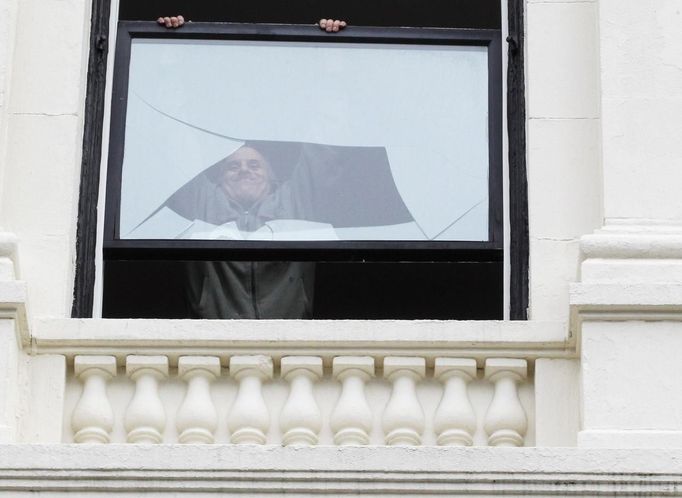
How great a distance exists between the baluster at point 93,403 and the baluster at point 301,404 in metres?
0.80

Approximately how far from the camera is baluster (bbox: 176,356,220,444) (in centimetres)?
1238

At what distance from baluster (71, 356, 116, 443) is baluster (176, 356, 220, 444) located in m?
0.33

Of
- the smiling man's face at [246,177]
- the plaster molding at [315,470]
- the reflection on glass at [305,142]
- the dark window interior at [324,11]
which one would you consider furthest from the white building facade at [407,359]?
the dark window interior at [324,11]

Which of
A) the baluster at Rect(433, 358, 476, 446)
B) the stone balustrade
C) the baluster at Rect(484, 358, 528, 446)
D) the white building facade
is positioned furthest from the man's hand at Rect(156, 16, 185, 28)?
the baluster at Rect(484, 358, 528, 446)

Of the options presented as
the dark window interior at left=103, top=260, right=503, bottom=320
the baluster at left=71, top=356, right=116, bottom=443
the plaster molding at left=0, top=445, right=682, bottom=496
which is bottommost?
the plaster molding at left=0, top=445, right=682, bottom=496

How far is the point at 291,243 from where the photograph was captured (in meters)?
13.4

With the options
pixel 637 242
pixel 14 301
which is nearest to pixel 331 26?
pixel 637 242

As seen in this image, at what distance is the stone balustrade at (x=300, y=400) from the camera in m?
12.4

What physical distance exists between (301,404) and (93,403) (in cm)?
94

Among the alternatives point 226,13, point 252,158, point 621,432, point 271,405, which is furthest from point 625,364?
point 226,13

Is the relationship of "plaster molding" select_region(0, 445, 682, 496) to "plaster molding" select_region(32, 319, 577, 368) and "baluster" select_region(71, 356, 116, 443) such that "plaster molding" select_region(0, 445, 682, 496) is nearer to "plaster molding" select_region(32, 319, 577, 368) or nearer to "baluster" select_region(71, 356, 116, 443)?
"baluster" select_region(71, 356, 116, 443)

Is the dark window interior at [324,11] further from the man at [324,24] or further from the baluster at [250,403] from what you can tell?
the baluster at [250,403]

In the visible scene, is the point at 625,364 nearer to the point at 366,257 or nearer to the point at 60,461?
the point at 366,257

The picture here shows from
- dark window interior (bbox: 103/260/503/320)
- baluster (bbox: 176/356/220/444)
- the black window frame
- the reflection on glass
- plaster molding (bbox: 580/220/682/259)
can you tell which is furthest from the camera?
dark window interior (bbox: 103/260/503/320)
